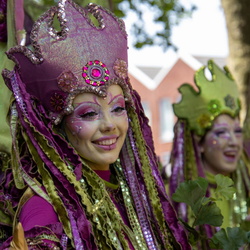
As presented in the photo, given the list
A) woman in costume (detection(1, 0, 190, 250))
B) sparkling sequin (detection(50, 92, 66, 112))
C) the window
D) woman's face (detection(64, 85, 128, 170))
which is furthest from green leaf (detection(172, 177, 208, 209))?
the window

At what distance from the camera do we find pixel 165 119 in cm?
1966

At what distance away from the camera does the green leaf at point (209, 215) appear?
9.10ft

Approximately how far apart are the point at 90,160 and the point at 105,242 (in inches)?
14.7

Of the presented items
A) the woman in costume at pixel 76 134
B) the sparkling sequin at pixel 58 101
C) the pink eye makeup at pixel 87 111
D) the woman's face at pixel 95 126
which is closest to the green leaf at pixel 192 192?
the woman in costume at pixel 76 134

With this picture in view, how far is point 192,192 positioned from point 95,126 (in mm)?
536

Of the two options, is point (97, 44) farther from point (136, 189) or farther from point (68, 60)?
point (136, 189)

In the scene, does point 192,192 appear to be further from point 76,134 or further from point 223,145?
point 223,145

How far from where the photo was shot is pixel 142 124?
3.02 m

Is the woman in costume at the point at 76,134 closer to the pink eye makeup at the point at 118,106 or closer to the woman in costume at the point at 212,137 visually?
the pink eye makeup at the point at 118,106

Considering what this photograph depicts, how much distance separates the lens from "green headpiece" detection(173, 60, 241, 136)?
450 cm

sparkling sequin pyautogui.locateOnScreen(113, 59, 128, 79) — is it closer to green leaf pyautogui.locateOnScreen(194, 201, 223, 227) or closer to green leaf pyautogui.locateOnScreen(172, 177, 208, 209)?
green leaf pyautogui.locateOnScreen(172, 177, 208, 209)

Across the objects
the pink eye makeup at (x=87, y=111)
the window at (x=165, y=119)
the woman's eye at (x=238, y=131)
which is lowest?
the woman's eye at (x=238, y=131)

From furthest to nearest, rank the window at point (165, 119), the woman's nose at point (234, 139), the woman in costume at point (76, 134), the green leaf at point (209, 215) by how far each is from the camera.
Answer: the window at point (165, 119) < the woman's nose at point (234, 139) < the green leaf at point (209, 215) < the woman in costume at point (76, 134)

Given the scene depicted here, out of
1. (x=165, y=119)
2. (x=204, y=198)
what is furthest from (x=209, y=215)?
(x=165, y=119)
